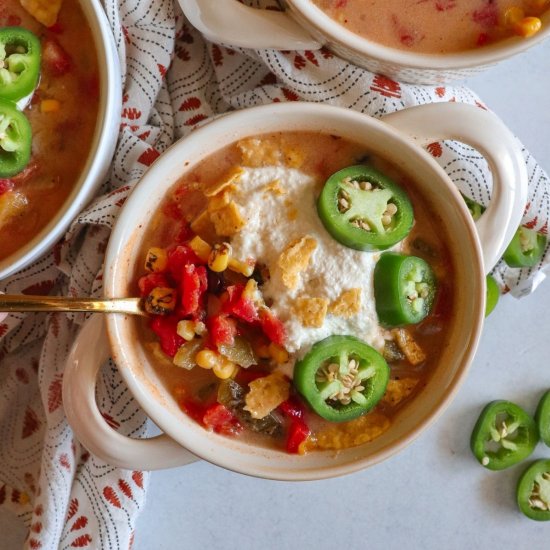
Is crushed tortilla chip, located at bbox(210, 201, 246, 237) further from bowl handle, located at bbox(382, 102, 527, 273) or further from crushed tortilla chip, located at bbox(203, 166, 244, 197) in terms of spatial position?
bowl handle, located at bbox(382, 102, 527, 273)

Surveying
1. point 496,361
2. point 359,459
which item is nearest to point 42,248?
point 359,459

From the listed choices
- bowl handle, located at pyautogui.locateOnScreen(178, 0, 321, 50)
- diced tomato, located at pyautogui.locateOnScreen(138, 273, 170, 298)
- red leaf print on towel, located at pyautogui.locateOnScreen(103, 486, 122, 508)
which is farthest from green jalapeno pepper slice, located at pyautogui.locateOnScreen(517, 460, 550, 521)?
bowl handle, located at pyautogui.locateOnScreen(178, 0, 321, 50)

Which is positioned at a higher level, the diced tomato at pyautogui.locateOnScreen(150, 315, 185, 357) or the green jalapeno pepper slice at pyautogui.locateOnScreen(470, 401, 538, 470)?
the diced tomato at pyautogui.locateOnScreen(150, 315, 185, 357)

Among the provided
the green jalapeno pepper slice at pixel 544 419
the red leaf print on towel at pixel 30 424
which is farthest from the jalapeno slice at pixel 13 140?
the green jalapeno pepper slice at pixel 544 419

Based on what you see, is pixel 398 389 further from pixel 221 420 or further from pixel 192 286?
pixel 192 286

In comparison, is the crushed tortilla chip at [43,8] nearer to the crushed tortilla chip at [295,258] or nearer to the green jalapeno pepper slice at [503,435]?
the crushed tortilla chip at [295,258]

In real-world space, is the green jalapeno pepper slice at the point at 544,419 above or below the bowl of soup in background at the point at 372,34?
below
